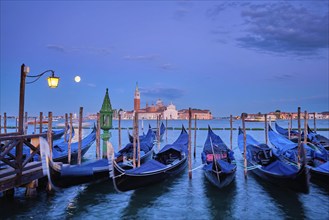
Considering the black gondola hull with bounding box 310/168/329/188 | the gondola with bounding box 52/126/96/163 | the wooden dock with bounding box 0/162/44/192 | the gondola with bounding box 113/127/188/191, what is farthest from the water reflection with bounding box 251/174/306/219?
the gondola with bounding box 52/126/96/163

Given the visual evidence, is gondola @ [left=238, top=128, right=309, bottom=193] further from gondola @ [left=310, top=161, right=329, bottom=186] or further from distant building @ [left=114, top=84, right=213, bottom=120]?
distant building @ [left=114, top=84, right=213, bottom=120]

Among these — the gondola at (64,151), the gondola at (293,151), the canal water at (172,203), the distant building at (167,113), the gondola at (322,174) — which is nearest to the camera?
the canal water at (172,203)

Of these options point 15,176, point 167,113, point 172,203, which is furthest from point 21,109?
point 167,113

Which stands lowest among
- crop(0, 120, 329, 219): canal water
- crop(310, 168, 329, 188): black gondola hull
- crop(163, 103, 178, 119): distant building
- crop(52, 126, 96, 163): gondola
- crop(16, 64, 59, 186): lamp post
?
crop(0, 120, 329, 219): canal water

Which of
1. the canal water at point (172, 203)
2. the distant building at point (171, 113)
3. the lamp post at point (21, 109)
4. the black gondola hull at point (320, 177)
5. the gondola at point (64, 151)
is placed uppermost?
the distant building at point (171, 113)

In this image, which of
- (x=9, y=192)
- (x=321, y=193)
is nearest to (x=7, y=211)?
(x=9, y=192)

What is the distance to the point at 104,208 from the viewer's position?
5488 millimetres

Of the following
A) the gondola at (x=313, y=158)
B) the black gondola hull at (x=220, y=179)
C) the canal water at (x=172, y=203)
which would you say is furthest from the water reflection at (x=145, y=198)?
the gondola at (x=313, y=158)

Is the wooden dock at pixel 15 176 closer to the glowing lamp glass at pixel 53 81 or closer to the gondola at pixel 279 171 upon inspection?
the glowing lamp glass at pixel 53 81

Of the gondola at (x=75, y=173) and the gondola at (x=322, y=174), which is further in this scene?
the gondola at (x=322, y=174)

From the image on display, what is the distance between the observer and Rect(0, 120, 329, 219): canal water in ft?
16.9

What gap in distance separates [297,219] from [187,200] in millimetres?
2209

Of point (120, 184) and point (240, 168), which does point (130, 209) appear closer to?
point (120, 184)

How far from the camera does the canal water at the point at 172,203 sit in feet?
16.9
